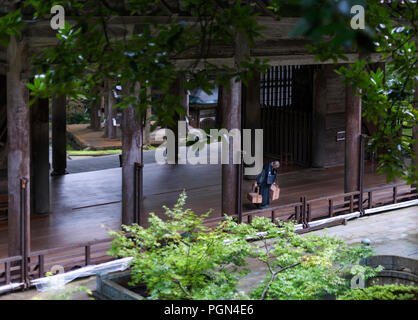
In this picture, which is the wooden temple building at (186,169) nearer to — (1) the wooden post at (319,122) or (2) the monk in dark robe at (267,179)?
(1) the wooden post at (319,122)

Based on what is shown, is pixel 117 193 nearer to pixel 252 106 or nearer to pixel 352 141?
pixel 252 106

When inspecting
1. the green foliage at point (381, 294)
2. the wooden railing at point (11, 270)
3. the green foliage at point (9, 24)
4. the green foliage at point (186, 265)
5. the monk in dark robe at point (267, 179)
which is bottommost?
the wooden railing at point (11, 270)

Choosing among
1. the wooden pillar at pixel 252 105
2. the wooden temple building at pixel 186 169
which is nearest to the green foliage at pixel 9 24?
the wooden temple building at pixel 186 169

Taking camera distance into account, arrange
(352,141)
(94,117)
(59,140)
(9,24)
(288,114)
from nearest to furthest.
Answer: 1. (9,24)
2. (352,141)
3. (59,140)
4. (288,114)
5. (94,117)

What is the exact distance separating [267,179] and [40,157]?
4.26 metres

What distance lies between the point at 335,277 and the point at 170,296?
218cm

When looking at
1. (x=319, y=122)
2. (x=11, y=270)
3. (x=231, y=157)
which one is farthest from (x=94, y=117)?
(x=11, y=270)

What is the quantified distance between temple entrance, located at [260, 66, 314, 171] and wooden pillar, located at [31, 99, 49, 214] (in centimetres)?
660

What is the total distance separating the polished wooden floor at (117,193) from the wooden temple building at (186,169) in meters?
0.02

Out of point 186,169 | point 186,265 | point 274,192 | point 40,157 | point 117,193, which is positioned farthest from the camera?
point 186,169

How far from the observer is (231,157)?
1280 cm

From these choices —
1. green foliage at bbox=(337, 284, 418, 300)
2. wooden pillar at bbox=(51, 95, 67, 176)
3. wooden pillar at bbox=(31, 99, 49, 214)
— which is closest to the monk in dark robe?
wooden pillar at bbox=(31, 99, 49, 214)

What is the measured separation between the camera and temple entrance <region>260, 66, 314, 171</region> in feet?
61.7

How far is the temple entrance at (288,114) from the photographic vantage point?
18.8 meters
